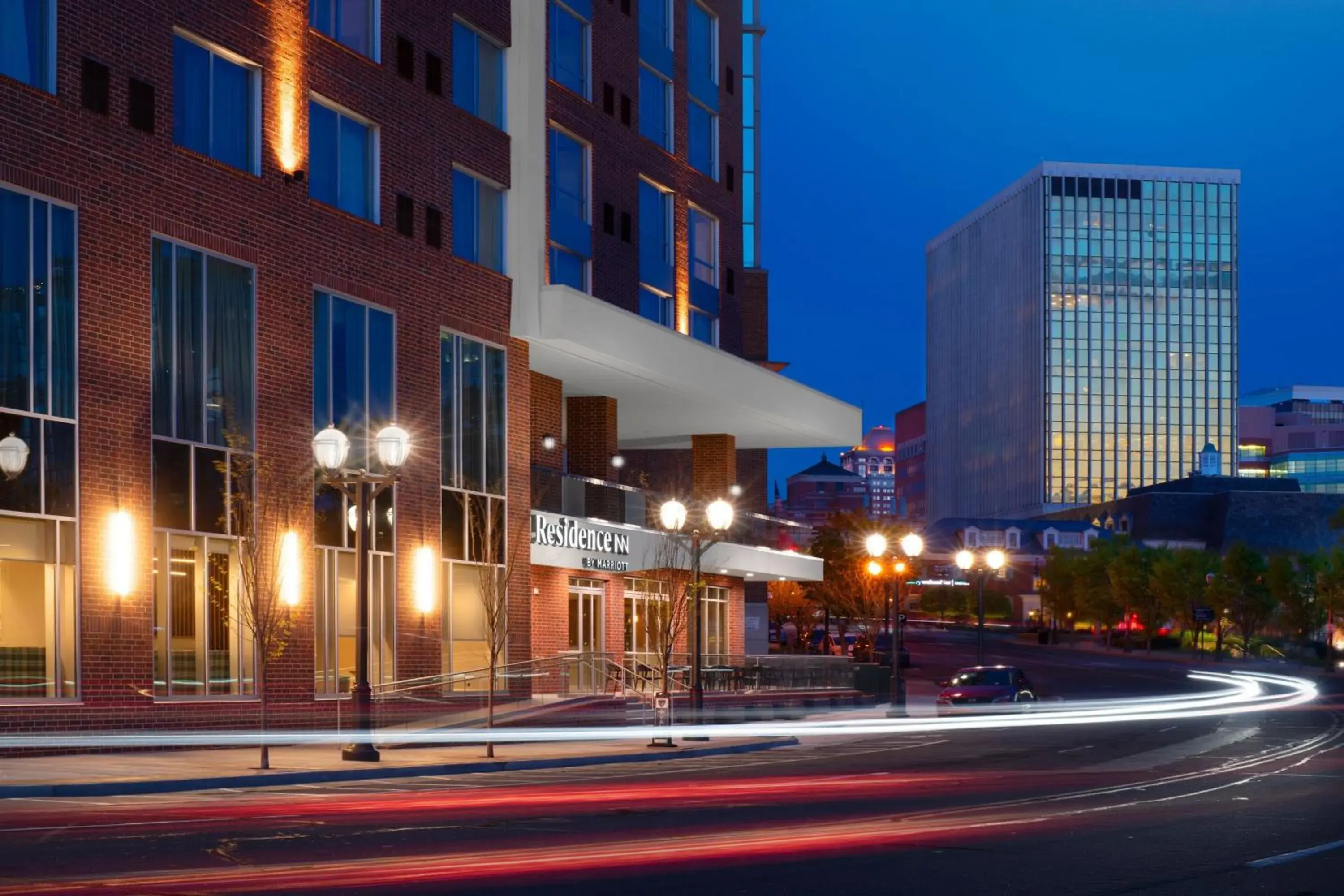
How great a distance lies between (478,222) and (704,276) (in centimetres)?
1744

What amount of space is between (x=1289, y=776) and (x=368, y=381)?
20.8 metres

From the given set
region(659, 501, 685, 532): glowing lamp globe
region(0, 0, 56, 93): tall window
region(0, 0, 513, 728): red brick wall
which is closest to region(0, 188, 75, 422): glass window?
region(0, 0, 513, 728): red brick wall

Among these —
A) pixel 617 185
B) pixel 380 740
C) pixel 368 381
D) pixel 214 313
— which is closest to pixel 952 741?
pixel 380 740

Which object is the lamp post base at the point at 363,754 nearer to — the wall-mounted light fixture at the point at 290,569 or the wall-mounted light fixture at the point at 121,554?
the wall-mounted light fixture at the point at 121,554

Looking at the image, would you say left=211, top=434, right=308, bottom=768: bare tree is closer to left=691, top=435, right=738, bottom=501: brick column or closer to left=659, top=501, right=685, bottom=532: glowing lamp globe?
left=659, top=501, right=685, bottom=532: glowing lamp globe

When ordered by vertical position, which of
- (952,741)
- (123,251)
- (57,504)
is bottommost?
(952,741)

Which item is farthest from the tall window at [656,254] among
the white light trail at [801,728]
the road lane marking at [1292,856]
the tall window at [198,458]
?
the road lane marking at [1292,856]

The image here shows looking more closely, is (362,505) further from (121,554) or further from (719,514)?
(719,514)

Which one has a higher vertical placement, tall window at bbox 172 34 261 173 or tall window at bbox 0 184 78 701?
tall window at bbox 172 34 261 173

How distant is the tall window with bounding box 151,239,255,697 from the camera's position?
30.9 meters

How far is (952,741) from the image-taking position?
35.3 meters

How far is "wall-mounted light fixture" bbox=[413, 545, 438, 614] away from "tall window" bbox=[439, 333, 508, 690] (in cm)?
54

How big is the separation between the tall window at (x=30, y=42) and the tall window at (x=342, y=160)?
770 centimetres

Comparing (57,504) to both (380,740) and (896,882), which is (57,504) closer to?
(380,740)
